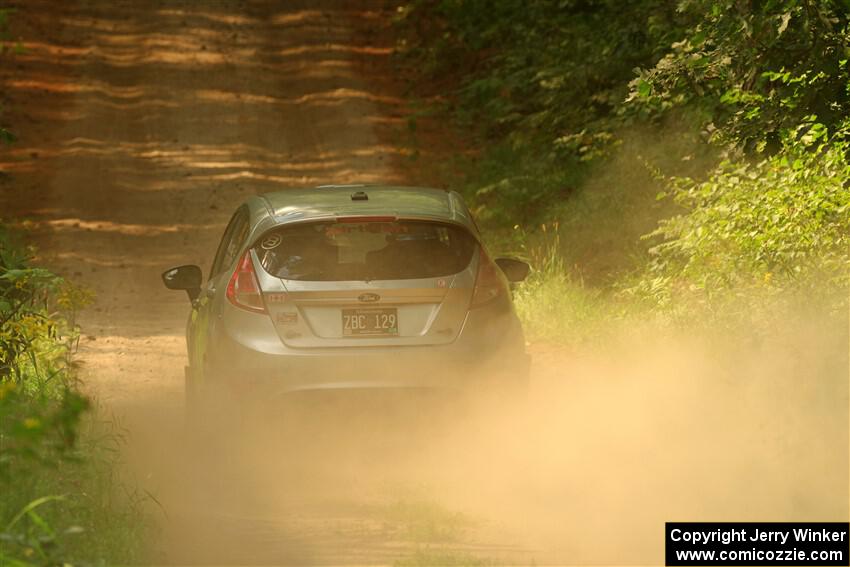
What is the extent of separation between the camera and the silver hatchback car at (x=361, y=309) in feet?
26.9

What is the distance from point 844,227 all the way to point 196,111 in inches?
723

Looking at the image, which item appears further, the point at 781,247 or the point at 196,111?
the point at 196,111

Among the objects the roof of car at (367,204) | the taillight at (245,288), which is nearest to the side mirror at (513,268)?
the roof of car at (367,204)

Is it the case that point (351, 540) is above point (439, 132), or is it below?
below

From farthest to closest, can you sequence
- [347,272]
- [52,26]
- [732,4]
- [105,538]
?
[52,26], [732,4], [347,272], [105,538]

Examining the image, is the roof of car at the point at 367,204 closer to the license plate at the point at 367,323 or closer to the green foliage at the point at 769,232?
the license plate at the point at 367,323

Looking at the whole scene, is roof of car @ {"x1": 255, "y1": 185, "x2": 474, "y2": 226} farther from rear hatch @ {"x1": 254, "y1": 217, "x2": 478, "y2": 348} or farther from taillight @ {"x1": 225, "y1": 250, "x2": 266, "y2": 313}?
taillight @ {"x1": 225, "y1": 250, "x2": 266, "y2": 313}

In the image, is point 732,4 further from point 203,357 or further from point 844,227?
point 203,357

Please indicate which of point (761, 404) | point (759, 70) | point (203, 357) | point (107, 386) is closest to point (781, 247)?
point (759, 70)

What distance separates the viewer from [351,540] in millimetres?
7062

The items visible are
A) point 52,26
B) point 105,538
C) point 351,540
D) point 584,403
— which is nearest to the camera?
point 105,538

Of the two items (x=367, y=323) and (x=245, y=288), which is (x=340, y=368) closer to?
(x=367, y=323)

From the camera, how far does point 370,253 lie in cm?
847

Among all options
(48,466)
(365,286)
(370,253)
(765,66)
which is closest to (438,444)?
(365,286)
